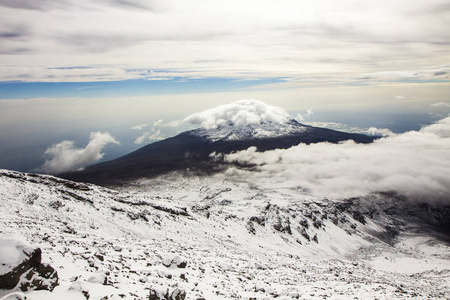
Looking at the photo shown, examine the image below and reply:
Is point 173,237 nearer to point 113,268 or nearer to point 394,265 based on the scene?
point 113,268

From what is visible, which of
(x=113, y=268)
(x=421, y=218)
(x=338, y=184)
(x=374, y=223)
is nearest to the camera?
(x=113, y=268)

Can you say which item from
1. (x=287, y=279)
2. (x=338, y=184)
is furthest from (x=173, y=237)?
(x=338, y=184)

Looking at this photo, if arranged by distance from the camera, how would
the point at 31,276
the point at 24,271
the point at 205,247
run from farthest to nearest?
1. the point at 205,247
2. the point at 31,276
3. the point at 24,271

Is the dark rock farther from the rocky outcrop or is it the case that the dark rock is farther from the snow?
the snow

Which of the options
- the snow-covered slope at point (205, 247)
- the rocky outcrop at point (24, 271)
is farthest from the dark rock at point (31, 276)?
the snow-covered slope at point (205, 247)

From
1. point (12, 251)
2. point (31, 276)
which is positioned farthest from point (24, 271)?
point (12, 251)

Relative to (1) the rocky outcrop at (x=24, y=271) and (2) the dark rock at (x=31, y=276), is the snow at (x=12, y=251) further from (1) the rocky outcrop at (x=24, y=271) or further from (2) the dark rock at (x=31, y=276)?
(2) the dark rock at (x=31, y=276)

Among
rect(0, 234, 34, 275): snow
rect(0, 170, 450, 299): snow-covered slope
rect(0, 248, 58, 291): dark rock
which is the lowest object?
rect(0, 170, 450, 299): snow-covered slope

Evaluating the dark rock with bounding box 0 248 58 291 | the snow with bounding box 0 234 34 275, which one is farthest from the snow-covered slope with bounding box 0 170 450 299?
the snow with bounding box 0 234 34 275

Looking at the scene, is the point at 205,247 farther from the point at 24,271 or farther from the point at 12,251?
the point at 12,251
